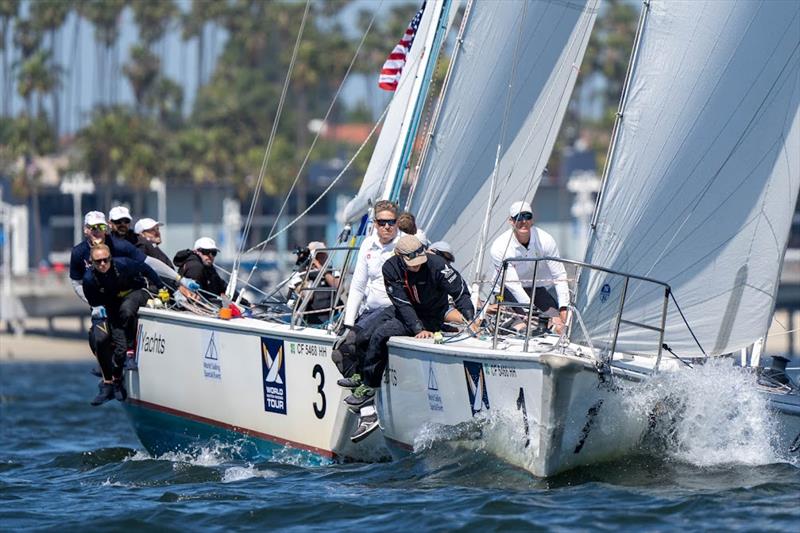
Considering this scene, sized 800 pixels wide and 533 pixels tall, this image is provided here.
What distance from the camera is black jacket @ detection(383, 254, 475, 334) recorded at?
12.4m

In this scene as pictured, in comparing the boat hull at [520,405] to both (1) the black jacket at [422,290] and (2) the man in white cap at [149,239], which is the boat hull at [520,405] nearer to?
(1) the black jacket at [422,290]

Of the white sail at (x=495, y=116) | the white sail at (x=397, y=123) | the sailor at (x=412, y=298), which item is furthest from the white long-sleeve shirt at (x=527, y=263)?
the white sail at (x=397, y=123)

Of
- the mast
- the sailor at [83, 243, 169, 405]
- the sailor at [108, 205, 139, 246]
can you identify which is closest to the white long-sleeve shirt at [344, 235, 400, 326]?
the sailor at [83, 243, 169, 405]

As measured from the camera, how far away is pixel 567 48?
1606 cm

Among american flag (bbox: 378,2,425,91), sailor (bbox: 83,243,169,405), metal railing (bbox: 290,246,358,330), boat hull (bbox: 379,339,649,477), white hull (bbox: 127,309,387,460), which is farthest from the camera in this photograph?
american flag (bbox: 378,2,425,91)

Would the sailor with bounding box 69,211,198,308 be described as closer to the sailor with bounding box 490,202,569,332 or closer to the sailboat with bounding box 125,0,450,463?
the sailboat with bounding box 125,0,450,463

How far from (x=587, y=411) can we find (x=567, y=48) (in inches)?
228

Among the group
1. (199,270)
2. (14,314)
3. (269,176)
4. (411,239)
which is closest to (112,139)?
(269,176)

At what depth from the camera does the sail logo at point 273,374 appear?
1442 centimetres

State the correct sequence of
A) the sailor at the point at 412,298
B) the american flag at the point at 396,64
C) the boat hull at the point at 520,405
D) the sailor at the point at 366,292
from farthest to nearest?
the american flag at the point at 396,64 < the sailor at the point at 366,292 < the sailor at the point at 412,298 < the boat hull at the point at 520,405

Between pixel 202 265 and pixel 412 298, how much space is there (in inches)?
174

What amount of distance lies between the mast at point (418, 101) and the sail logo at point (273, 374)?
2.62 m

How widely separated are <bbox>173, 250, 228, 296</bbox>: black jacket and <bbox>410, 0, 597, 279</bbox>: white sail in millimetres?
2288

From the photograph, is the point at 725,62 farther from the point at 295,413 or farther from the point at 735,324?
the point at 295,413
